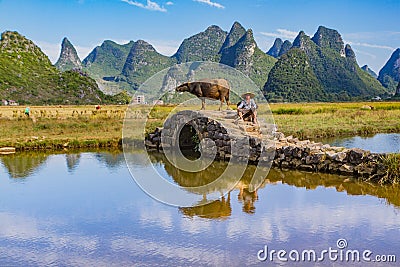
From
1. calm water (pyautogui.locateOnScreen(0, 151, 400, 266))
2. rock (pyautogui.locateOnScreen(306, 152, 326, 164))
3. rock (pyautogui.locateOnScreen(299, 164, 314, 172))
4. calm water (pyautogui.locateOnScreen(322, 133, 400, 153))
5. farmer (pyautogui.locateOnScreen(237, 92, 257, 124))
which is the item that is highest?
farmer (pyautogui.locateOnScreen(237, 92, 257, 124))

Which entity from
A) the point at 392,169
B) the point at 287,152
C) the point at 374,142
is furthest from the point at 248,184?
the point at 374,142

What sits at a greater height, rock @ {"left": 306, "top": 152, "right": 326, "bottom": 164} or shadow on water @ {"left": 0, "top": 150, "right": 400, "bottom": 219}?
rock @ {"left": 306, "top": 152, "right": 326, "bottom": 164}

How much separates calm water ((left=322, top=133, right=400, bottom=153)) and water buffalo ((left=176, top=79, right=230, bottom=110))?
3742mm

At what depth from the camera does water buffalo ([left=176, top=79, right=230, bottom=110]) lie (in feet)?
40.0

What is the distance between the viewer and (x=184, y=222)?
20.4ft

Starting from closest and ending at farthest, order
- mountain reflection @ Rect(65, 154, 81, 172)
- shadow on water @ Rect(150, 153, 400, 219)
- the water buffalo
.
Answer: shadow on water @ Rect(150, 153, 400, 219)
mountain reflection @ Rect(65, 154, 81, 172)
the water buffalo

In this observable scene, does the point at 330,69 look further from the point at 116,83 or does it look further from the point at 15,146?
the point at 15,146

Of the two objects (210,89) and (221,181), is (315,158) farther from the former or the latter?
(210,89)

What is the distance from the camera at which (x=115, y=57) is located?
120 metres

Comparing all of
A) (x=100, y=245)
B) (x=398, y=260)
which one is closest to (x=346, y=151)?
(x=398, y=260)

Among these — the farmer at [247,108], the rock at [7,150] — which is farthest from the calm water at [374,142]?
the rock at [7,150]

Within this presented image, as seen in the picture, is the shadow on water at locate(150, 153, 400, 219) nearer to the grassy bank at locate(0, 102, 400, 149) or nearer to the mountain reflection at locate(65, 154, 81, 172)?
the mountain reflection at locate(65, 154, 81, 172)

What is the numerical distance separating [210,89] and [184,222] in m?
6.47

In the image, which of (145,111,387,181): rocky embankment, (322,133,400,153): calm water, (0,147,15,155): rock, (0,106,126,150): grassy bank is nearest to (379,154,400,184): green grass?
(145,111,387,181): rocky embankment
